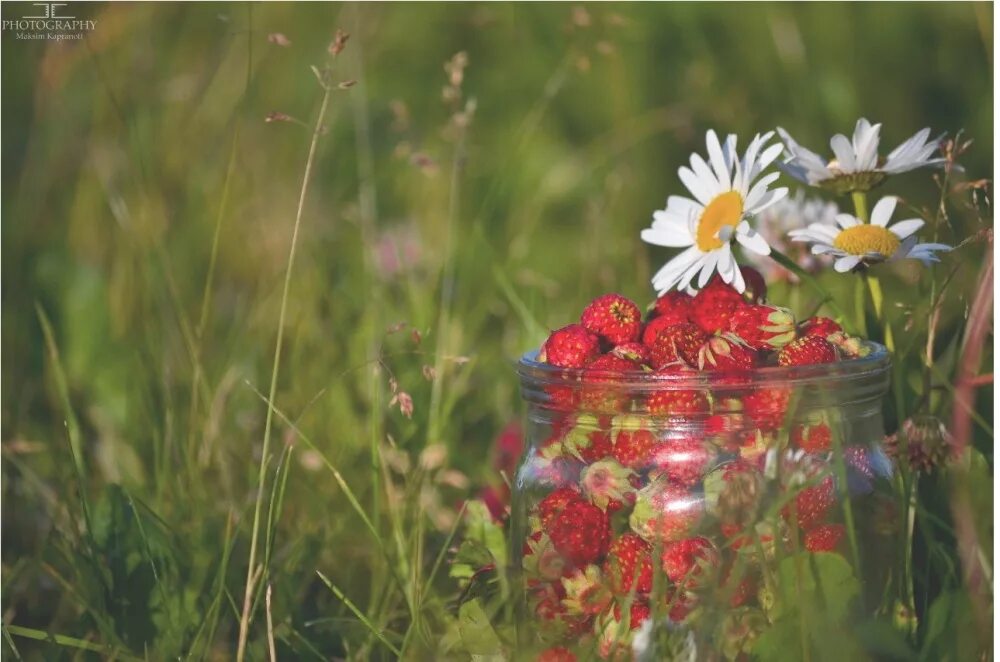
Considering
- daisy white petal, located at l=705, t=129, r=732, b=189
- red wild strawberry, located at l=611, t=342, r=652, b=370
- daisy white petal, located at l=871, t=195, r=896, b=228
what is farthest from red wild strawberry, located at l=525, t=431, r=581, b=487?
daisy white petal, located at l=871, t=195, r=896, b=228

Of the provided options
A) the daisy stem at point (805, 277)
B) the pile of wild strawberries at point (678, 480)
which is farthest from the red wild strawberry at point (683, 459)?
the daisy stem at point (805, 277)

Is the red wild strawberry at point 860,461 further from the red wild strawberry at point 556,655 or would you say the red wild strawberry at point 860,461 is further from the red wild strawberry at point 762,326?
the red wild strawberry at point 556,655

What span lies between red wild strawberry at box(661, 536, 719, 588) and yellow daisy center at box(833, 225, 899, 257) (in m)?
0.37

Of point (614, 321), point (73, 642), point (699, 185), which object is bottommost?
point (73, 642)

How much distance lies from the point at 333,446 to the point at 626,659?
2.40 feet

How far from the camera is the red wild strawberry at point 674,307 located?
3.81ft

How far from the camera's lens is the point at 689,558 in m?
1.03

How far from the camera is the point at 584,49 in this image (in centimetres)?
280

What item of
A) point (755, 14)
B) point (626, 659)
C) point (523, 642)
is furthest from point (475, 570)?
point (755, 14)

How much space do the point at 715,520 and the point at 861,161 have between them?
46 cm

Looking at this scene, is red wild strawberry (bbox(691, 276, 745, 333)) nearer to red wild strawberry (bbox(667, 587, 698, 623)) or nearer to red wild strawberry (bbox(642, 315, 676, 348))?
red wild strawberry (bbox(642, 315, 676, 348))

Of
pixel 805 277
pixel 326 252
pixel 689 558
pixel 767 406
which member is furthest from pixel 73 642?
pixel 326 252

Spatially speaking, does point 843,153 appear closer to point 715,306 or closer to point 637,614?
point 715,306

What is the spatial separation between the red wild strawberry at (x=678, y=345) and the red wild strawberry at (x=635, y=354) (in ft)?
0.04
